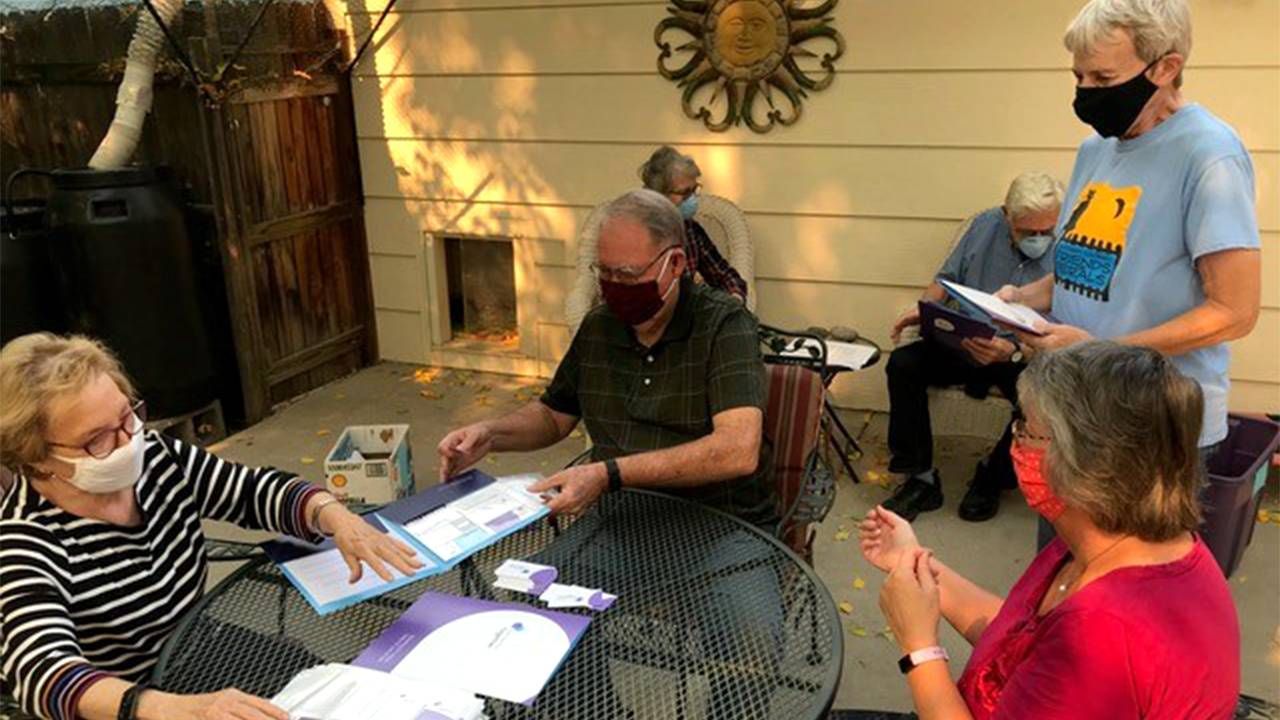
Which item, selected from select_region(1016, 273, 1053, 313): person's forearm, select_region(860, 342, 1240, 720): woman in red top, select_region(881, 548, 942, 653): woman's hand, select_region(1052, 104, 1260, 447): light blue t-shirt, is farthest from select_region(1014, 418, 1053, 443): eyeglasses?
select_region(1016, 273, 1053, 313): person's forearm

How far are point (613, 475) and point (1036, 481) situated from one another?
3.17ft

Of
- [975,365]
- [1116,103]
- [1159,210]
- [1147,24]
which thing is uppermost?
[1147,24]

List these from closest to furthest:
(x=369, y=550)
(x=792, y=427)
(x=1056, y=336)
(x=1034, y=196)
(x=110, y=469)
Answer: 1. (x=110, y=469)
2. (x=369, y=550)
3. (x=1056, y=336)
4. (x=792, y=427)
5. (x=1034, y=196)

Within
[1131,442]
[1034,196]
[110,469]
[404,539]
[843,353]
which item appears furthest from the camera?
[843,353]

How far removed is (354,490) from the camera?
3596 millimetres

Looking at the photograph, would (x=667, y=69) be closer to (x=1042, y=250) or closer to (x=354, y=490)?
(x=1042, y=250)

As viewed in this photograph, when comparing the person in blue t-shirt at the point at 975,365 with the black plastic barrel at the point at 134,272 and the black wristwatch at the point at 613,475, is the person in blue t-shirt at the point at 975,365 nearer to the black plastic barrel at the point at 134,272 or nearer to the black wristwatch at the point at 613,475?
the black wristwatch at the point at 613,475

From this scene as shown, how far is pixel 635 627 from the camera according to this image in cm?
170

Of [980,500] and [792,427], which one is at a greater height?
[792,427]

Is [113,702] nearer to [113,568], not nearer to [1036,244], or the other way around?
[113,568]

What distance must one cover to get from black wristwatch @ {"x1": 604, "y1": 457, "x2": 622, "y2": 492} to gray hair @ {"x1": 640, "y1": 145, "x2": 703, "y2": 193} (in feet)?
7.18

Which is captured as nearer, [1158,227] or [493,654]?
[493,654]

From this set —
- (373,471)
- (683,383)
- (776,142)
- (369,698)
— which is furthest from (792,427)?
(776,142)

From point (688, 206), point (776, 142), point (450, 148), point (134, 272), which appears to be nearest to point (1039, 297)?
point (688, 206)
